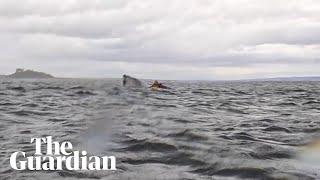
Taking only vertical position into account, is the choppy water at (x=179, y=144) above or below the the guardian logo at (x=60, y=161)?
below

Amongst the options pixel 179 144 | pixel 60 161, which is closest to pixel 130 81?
pixel 179 144

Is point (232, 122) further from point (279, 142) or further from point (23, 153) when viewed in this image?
point (23, 153)

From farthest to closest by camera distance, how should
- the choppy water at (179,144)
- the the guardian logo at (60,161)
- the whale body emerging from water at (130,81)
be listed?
the whale body emerging from water at (130,81), the the guardian logo at (60,161), the choppy water at (179,144)

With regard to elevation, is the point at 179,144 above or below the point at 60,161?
below

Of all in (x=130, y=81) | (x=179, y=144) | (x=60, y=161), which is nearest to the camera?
(x=60, y=161)

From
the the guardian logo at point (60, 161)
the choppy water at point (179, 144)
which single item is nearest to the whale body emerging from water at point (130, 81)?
the choppy water at point (179, 144)

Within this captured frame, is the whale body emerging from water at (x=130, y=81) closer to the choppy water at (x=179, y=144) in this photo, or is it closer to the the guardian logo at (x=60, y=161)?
the choppy water at (x=179, y=144)

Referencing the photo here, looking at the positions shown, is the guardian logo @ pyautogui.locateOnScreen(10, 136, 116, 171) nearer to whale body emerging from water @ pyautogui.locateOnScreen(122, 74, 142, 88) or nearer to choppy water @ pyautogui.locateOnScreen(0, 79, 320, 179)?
choppy water @ pyautogui.locateOnScreen(0, 79, 320, 179)

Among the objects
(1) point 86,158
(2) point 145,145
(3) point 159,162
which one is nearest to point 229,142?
(2) point 145,145

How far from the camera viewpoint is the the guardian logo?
31.4ft

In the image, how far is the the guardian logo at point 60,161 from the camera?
9578 millimetres

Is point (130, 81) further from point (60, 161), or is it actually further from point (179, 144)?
point (60, 161)

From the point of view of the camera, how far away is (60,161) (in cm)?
995

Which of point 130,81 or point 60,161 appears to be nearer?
point 60,161
